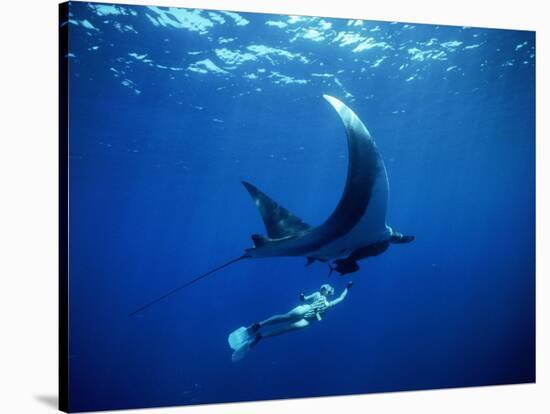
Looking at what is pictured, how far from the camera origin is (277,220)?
604cm

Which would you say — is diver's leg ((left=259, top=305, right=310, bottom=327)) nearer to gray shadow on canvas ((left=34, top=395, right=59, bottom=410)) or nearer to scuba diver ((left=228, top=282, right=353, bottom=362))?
scuba diver ((left=228, top=282, right=353, bottom=362))

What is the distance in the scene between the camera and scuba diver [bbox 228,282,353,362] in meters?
6.55

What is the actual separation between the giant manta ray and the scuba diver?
43 centimetres

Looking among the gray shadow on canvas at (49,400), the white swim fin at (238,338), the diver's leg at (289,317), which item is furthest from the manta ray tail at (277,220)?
the gray shadow on canvas at (49,400)

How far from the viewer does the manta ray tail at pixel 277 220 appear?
596cm

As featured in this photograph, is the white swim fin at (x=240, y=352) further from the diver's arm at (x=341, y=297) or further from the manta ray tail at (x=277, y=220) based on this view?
the manta ray tail at (x=277, y=220)

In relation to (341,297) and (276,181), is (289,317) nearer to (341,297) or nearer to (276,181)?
(341,297)

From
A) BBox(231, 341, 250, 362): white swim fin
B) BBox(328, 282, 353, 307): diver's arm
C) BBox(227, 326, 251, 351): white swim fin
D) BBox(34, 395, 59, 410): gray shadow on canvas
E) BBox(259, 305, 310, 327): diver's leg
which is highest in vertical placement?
BBox(328, 282, 353, 307): diver's arm

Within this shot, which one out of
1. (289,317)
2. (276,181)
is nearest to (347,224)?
(289,317)

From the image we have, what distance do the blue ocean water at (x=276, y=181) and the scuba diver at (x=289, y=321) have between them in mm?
111

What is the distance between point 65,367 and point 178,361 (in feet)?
4.04

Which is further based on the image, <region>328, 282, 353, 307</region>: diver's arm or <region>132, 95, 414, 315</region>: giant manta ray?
<region>328, 282, 353, 307</region>: diver's arm

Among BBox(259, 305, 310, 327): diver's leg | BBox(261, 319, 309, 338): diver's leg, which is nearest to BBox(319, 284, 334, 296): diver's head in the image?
BBox(259, 305, 310, 327): diver's leg

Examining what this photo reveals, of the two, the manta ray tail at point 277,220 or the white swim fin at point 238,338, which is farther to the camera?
the white swim fin at point 238,338
